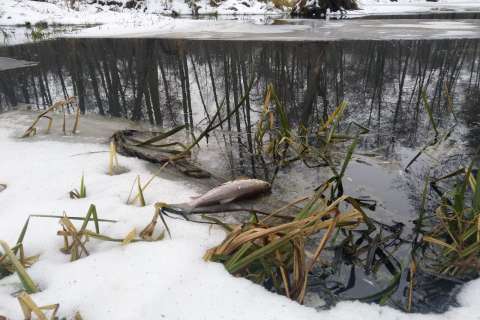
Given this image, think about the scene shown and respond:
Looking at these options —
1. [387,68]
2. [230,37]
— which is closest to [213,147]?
[387,68]

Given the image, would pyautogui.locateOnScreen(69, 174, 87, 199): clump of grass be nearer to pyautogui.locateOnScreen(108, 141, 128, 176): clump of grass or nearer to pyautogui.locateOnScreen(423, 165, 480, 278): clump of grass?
pyautogui.locateOnScreen(108, 141, 128, 176): clump of grass

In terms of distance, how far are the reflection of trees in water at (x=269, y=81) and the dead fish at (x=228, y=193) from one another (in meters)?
0.85

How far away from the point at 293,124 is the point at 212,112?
116 centimetres

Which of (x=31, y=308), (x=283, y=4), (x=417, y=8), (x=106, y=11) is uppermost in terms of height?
(x=106, y=11)

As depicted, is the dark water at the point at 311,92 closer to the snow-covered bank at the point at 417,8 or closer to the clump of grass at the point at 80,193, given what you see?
the clump of grass at the point at 80,193

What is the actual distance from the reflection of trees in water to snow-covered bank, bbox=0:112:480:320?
1457 mm

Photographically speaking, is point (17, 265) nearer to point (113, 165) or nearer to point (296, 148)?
point (113, 165)

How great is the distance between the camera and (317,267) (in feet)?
5.12

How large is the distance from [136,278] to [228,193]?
2.69ft

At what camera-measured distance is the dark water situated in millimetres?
2340

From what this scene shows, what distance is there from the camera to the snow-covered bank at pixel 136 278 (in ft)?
4.14

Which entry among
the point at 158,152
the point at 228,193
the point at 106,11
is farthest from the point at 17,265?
the point at 106,11

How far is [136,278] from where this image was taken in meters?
1.38

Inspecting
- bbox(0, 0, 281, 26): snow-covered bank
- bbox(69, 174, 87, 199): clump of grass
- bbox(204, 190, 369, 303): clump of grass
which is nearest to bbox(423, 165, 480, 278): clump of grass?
bbox(204, 190, 369, 303): clump of grass
